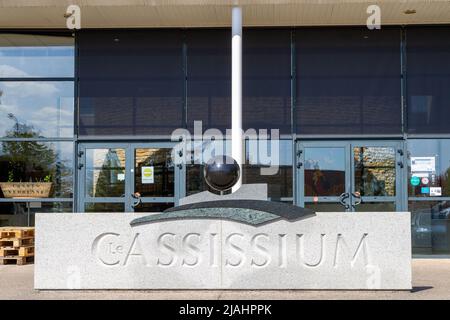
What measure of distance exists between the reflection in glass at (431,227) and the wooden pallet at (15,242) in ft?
26.5

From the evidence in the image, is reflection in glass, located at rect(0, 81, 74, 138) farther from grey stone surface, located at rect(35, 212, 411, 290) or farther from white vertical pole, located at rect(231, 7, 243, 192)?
grey stone surface, located at rect(35, 212, 411, 290)

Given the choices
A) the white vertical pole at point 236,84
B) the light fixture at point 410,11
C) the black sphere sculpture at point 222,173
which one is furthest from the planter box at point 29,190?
the light fixture at point 410,11

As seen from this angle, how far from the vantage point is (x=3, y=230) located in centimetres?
1338

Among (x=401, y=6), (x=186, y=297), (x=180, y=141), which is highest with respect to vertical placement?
(x=401, y=6)

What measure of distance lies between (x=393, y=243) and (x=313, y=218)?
3.77 feet

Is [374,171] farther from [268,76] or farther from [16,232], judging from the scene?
[16,232]

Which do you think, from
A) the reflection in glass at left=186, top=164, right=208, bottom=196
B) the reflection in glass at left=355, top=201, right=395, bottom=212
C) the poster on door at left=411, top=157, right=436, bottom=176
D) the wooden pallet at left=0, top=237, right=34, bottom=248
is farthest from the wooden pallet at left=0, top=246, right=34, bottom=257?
the poster on door at left=411, top=157, right=436, bottom=176

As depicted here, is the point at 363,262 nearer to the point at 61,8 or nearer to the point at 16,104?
the point at 61,8

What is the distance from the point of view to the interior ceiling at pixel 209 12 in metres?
12.9

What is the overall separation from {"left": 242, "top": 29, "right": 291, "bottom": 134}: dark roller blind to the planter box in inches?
186

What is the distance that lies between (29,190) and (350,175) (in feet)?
23.2

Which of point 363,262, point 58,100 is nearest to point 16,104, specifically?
point 58,100

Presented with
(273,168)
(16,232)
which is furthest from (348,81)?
(16,232)

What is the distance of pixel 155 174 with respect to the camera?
47.4ft
